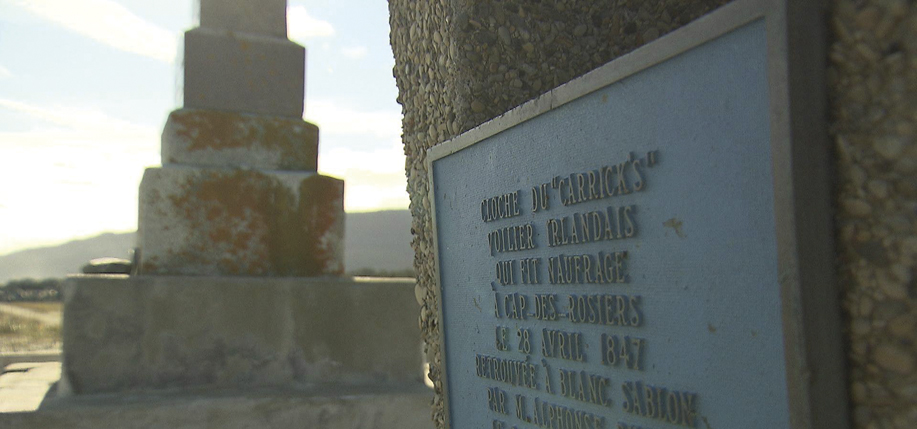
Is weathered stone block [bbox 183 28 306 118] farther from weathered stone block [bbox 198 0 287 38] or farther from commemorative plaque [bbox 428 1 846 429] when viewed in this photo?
commemorative plaque [bbox 428 1 846 429]

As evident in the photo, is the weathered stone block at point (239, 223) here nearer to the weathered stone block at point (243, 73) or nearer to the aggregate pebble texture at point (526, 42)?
the weathered stone block at point (243, 73)

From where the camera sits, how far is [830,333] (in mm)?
1072

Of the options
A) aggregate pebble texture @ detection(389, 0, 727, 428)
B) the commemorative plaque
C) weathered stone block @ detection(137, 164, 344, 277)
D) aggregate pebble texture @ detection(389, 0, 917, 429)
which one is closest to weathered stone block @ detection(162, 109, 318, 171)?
weathered stone block @ detection(137, 164, 344, 277)

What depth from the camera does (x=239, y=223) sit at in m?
3.83

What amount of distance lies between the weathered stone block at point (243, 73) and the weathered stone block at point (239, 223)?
1.42 feet

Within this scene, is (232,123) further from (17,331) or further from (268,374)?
(17,331)

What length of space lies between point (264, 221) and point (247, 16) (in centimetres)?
122

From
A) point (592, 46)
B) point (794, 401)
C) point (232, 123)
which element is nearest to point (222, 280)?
point (232, 123)

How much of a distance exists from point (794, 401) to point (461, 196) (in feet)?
4.03

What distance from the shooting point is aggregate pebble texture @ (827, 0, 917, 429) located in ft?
3.30

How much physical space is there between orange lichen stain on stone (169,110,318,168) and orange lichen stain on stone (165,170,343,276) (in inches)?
7.9

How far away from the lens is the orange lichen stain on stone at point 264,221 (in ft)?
12.4

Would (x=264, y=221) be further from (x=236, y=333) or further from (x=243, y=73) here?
(x=243, y=73)

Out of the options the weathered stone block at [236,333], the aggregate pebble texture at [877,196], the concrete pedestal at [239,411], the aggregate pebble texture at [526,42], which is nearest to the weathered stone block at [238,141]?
the weathered stone block at [236,333]
